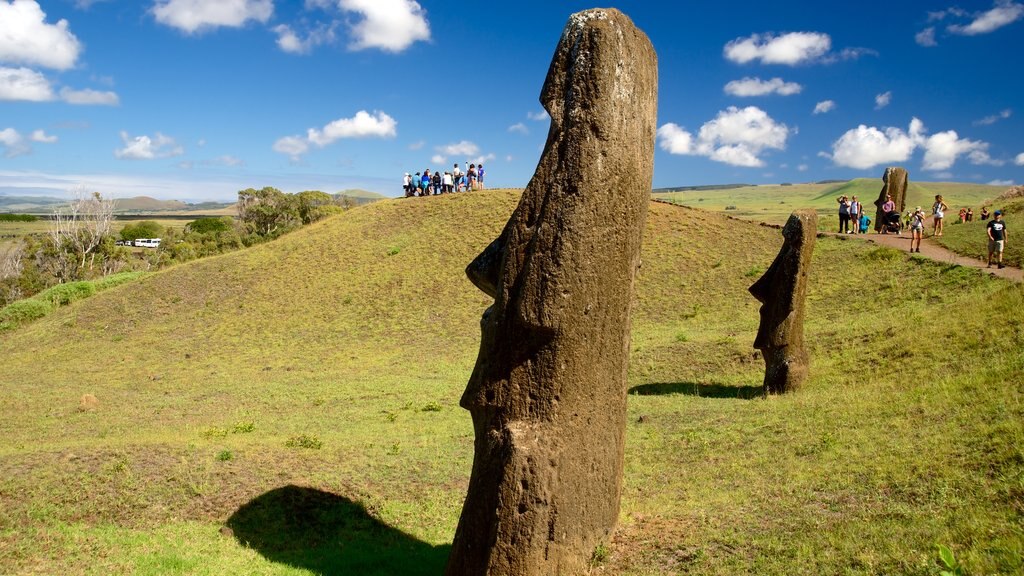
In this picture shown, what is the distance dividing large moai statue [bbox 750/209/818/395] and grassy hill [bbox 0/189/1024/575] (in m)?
0.79

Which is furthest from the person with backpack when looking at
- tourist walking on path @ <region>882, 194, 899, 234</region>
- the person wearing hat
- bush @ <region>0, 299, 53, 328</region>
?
bush @ <region>0, 299, 53, 328</region>

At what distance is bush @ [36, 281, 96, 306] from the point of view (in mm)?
36500

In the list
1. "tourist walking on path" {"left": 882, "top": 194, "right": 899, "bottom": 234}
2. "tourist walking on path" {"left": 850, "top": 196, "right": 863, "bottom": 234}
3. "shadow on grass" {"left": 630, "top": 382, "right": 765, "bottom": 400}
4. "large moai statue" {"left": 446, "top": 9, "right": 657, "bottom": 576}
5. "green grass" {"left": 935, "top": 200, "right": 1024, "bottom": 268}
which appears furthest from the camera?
"tourist walking on path" {"left": 850, "top": 196, "right": 863, "bottom": 234}

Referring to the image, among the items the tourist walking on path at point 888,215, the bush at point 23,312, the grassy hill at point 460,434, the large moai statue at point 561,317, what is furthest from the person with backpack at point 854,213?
the bush at point 23,312

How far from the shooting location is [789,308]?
→ 1565 centimetres

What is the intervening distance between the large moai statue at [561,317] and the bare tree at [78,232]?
2573 inches

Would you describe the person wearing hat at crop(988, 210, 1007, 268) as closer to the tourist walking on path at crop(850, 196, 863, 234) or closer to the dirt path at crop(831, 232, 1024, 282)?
the dirt path at crop(831, 232, 1024, 282)

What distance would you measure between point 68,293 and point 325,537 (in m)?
34.9

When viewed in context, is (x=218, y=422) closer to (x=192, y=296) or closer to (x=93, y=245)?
(x=192, y=296)

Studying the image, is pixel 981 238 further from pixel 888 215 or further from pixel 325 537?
pixel 325 537

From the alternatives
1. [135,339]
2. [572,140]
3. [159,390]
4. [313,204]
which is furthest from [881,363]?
[313,204]

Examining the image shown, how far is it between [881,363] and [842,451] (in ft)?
23.1

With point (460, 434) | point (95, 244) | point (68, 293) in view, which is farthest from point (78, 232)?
point (460, 434)

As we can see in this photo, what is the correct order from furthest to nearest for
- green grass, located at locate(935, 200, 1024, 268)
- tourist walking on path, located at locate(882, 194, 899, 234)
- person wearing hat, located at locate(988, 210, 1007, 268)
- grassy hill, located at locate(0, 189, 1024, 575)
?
tourist walking on path, located at locate(882, 194, 899, 234), green grass, located at locate(935, 200, 1024, 268), person wearing hat, located at locate(988, 210, 1007, 268), grassy hill, located at locate(0, 189, 1024, 575)
